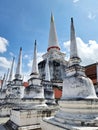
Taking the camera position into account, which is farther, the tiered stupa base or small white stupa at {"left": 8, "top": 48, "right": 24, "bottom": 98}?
small white stupa at {"left": 8, "top": 48, "right": 24, "bottom": 98}

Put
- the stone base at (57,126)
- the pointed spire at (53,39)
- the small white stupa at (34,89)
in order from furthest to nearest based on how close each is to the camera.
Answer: the pointed spire at (53,39)
the small white stupa at (34,89)
the stone base at (57,126)

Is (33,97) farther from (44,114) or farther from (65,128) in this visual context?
(65,128)

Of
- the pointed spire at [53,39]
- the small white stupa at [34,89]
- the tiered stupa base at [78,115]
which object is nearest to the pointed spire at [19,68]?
the small white stupa at [34,89]

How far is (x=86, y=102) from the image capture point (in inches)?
218

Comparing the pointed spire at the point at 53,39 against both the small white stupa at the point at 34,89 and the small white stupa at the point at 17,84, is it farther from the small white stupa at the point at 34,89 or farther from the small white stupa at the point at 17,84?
the small white stupa at the point at 34,89

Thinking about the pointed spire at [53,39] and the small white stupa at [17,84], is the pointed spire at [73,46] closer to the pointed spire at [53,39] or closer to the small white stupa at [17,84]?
the small white stupa at [17,84]

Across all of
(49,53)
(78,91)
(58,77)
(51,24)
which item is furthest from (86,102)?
(51,24)

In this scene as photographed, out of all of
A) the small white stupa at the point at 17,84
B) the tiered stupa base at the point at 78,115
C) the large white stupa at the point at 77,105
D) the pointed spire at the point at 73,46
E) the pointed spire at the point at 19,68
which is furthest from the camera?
the small white stupa at the point at 17,84

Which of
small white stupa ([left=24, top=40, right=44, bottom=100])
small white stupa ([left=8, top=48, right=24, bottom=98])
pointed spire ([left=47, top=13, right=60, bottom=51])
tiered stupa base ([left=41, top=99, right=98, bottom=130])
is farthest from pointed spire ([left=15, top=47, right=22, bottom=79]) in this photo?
pointed spire ([left=47, top=13, right=60, bottom=51])

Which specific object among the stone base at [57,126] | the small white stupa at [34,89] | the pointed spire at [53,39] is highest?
the pointed spire at [53,39]

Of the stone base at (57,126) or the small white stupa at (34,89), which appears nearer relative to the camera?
the stone base at (57,126)

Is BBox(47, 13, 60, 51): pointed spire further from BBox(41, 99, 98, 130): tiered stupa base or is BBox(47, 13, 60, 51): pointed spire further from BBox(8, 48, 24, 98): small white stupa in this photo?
BBox(41, 99, 98, 130): tiered stupa base

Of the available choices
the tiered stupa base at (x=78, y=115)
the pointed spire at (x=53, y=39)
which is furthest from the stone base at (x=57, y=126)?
the pointed spire at (x=53, y=39)

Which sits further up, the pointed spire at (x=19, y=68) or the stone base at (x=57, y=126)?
the pointed spire at (x=19, y=68)
